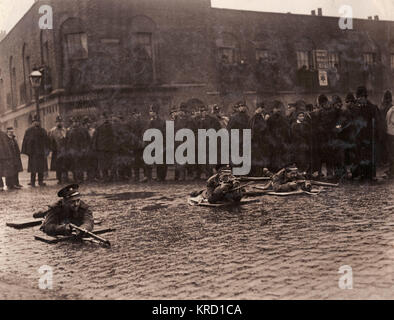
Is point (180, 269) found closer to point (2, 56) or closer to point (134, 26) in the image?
point (134, 26)

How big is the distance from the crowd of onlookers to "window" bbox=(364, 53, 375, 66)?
9.89m

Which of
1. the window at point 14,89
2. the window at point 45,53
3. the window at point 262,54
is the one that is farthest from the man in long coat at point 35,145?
the window at point 262,54

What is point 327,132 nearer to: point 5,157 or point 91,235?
point 91,235

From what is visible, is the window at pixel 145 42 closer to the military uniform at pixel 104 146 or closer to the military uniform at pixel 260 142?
the military uniform at pixel 104 146

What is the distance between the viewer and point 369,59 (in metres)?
20.9

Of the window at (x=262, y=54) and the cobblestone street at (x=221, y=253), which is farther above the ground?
the window at (x=262, y=54)

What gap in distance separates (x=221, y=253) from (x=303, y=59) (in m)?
18.4

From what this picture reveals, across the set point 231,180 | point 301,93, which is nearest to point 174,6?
point 301,93

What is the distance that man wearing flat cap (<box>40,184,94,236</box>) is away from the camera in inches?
241
